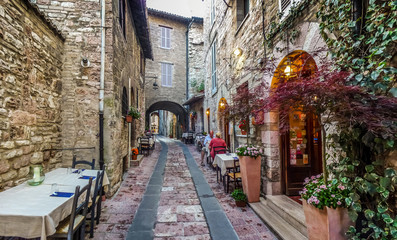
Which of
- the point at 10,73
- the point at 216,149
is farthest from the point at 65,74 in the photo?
the point at 216,149

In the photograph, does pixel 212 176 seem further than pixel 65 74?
Yes

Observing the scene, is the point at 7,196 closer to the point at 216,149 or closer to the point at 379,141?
the point at 379,141

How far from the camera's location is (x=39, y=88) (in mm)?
3342

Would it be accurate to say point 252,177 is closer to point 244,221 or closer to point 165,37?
point 244,221

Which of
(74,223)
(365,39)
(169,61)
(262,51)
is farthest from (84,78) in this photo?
(169,61)

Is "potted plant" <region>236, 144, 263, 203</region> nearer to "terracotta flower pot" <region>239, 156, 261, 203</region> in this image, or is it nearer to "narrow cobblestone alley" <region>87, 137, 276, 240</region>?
"terracotta flower pot" <region>239, 156, 261, 203</region>

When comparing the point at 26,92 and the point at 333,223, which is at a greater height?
the point at 26,92

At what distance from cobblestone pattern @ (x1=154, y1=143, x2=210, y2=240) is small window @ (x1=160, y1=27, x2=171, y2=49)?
→ 11887 mm

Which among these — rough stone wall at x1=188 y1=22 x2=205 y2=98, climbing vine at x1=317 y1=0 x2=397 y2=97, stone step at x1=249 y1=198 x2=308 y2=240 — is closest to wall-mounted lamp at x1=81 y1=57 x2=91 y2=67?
climbing vine at x1=317 y1=0 x2=397 y2=97

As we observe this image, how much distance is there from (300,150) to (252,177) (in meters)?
1.11

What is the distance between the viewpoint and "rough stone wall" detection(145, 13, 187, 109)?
14.2 meters

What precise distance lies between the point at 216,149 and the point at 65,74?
154 inches

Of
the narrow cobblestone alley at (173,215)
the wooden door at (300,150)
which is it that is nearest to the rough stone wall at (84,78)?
the narrow cobblestone alley at (173,215)

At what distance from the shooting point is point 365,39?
185cm
